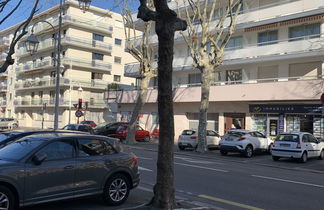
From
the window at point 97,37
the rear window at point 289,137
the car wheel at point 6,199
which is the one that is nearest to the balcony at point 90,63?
the window at point 97,37

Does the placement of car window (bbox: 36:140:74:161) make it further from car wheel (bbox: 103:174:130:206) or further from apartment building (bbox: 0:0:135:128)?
apartment building (bbox: 0:0:135:128)

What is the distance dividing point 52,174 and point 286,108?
21.3 meters

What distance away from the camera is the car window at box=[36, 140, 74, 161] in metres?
6.29

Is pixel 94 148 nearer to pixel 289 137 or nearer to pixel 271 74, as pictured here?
pixel 289 137

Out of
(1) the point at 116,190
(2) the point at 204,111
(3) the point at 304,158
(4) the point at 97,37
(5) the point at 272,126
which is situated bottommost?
(3) the point at 304,158

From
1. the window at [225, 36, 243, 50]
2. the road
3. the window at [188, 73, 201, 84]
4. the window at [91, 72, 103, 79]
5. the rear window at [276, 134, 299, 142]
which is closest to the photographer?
the road

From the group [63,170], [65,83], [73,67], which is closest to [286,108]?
[63,170]

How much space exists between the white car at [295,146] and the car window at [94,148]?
42.1 ft

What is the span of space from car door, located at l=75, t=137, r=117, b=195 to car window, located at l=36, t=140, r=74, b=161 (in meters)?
0.18

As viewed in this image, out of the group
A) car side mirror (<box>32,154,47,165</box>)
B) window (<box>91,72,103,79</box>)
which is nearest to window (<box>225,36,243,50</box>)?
car side mirror (<box>32,154,47,165</box>)

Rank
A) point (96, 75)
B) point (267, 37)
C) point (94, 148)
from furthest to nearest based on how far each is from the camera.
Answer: point (96, 75), point (267, 37), point (94, 148)

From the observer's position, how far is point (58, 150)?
255 inches

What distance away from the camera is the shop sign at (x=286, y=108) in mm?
23016

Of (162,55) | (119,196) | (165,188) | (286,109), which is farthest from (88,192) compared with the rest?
(286,109)
